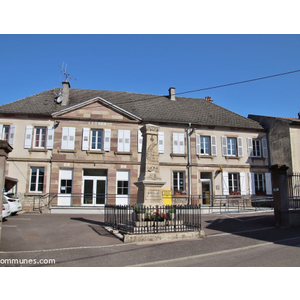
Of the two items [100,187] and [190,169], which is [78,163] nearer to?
[100,187]

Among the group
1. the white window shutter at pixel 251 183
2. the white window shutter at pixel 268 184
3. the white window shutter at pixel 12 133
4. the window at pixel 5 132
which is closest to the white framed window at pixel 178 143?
the white window shutter at pixel 251 183

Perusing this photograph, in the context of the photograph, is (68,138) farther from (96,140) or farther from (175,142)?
(175,142)

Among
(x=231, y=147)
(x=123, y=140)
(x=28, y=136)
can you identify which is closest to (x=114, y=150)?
(x=123, y=140)

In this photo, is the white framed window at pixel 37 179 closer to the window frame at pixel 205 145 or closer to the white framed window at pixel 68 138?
the white framed window at pixel 68 138

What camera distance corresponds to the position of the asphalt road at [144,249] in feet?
20.1

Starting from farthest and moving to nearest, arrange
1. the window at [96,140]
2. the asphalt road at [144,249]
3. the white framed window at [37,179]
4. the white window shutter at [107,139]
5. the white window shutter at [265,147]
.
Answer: the white window shutter at [265,147], the window at [96,140], the white window shutter at [107,139], the white framed window at [37,179], the asphalt road at [144,249]

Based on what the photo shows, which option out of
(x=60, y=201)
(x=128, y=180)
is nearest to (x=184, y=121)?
(x=128, y=180)

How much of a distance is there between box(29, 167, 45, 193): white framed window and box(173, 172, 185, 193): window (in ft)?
29.9

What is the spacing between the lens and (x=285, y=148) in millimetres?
20078

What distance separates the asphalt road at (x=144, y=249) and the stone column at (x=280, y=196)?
703mm

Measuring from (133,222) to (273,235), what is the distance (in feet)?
16.1

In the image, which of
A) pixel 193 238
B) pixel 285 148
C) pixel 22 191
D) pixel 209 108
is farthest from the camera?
pixel 209 108

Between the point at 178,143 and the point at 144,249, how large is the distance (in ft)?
44.6

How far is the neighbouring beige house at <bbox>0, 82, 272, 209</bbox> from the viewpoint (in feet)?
59.5
